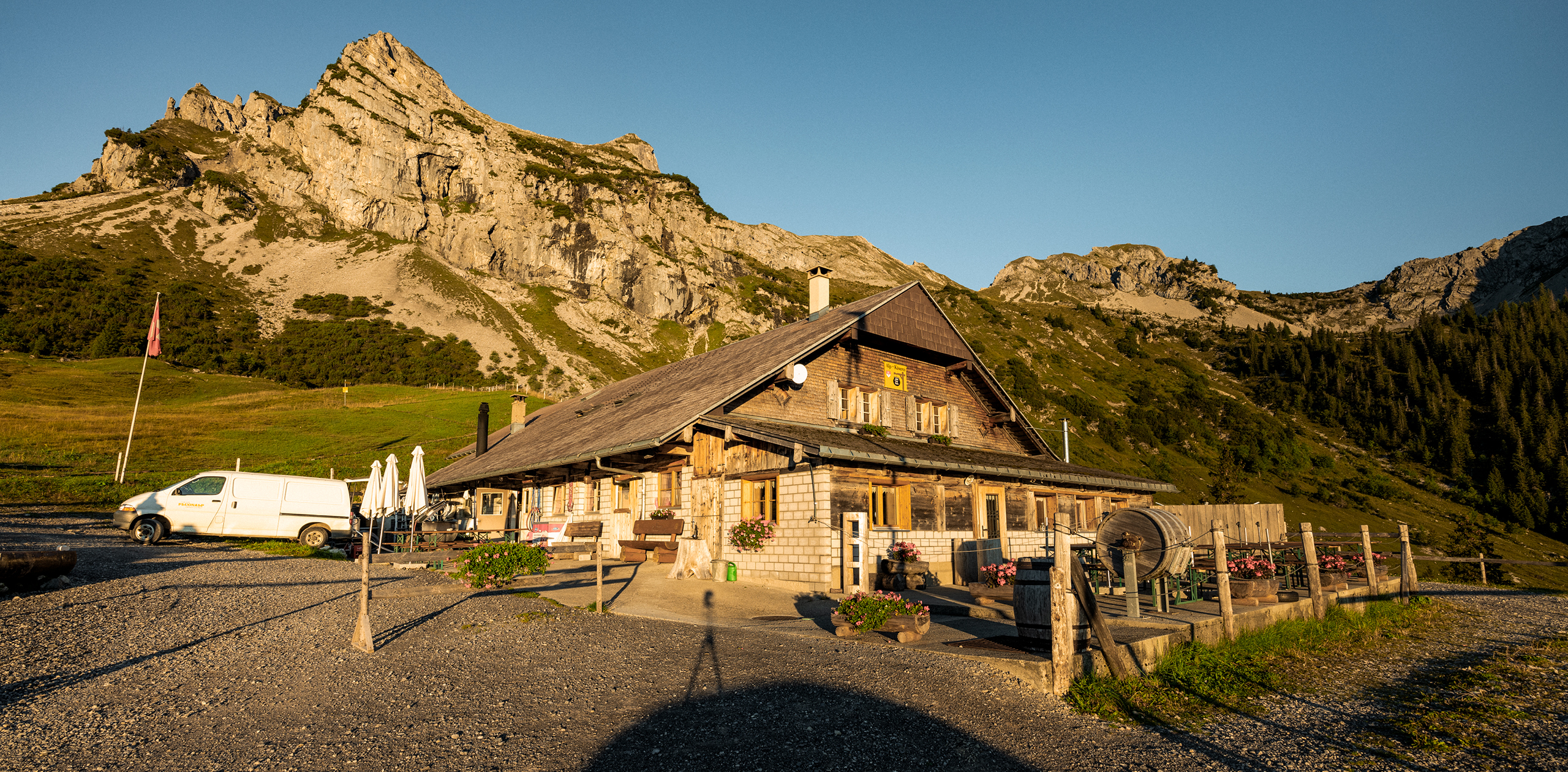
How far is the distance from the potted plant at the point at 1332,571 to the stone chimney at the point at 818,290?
1511cm

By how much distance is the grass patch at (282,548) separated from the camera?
1747 cm

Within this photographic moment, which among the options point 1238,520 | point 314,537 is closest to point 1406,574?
point 1238,520

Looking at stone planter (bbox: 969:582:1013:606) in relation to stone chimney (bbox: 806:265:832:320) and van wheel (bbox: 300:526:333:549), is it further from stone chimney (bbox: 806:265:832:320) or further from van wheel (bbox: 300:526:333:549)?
van wheel (bbox: 300:526:333:549)

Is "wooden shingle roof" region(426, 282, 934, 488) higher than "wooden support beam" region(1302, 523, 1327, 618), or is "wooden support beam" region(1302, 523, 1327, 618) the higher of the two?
"wooden shingle roof" region(426, 282, 934, 488)

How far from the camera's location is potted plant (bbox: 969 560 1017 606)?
13828 millimetres

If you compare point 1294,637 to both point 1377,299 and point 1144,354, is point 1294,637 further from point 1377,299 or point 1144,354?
point 1377,299

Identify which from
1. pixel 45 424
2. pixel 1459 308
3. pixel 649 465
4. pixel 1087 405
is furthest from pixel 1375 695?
pixel 1459 308

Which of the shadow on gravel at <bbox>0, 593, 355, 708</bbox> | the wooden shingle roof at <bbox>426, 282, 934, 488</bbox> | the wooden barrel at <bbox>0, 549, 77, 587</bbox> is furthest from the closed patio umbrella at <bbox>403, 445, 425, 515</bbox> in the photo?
the shadow on gravel at <bbox>0, 593, 355, 708</bbox>

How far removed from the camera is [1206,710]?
7695 millimetres

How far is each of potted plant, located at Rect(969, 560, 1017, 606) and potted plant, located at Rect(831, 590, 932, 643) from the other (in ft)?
13.3

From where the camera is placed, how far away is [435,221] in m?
138

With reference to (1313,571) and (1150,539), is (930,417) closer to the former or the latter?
(1313,571)

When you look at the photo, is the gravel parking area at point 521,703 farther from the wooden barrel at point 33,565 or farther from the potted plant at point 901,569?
the potted plant at point 901,569

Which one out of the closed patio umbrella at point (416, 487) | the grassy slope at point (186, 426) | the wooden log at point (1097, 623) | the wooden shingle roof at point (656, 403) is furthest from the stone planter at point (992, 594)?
the grassy slope at point (186, 426)
